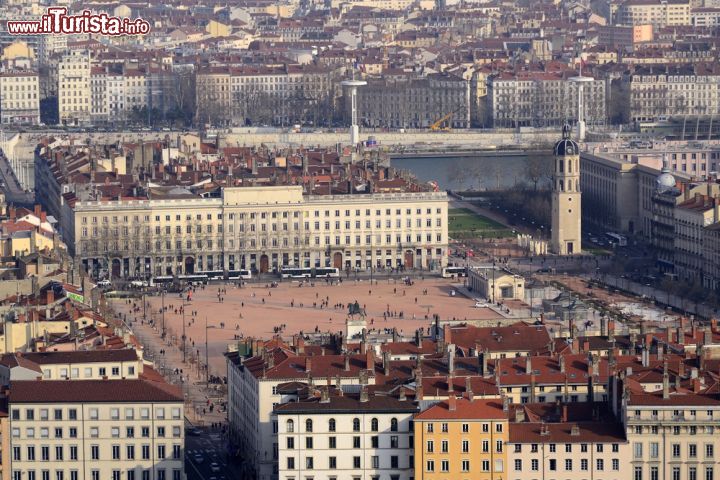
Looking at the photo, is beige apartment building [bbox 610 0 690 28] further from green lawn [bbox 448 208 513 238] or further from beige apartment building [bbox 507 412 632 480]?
beige apartment building [bbox 507 412 632 480]

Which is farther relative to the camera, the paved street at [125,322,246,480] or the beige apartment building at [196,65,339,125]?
the beige apartment building at [196,65,339,125]

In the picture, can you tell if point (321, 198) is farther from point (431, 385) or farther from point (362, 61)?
point (362, 61)

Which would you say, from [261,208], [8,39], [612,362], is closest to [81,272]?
[261,208]

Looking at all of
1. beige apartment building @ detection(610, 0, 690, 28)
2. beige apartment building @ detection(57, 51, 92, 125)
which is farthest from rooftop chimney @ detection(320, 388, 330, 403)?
beige apartment building @ detection(610, 0, 690, 28)
